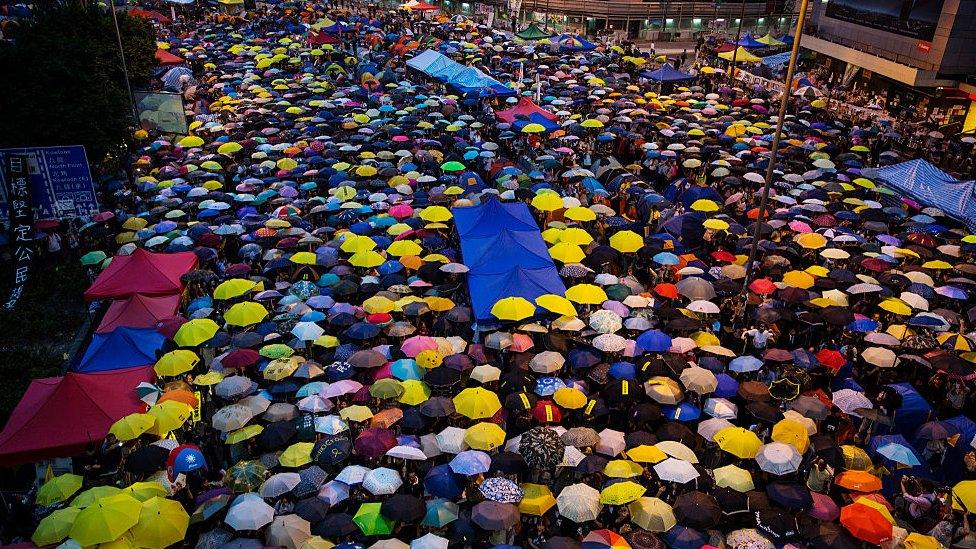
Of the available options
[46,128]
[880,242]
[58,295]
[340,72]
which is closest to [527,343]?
[880,242]

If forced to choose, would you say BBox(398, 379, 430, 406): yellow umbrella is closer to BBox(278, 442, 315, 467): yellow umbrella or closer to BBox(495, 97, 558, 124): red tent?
BBox(278, 442, 315, 467): yellow umbrella

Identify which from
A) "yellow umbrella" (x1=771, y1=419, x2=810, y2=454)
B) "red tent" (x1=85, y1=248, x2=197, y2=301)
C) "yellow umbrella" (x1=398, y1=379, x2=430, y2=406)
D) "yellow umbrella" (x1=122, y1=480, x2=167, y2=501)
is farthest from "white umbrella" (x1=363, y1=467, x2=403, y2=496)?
"red tent" (x1=85, y1=248, x2=197, y2=301)

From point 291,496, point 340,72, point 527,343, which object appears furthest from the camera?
point 340,72

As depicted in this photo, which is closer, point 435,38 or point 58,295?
point 58,295

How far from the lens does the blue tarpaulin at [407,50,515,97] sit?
30.8 meters

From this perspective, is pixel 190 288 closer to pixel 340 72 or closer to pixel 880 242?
pixel 880 242

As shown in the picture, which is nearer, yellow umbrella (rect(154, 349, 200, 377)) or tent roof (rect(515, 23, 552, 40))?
yellow umbrella (rect(154, 349, 200, 377))

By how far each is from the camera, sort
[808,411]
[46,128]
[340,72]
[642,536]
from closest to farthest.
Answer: [642,536] < [808,411] < [46,128] < [340,72]

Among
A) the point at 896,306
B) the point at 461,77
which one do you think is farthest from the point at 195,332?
the point at 461,77

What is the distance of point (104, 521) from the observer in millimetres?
9203

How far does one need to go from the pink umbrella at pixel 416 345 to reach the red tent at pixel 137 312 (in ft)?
17.6

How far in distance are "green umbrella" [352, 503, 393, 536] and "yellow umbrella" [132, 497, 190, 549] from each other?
2.29 meters

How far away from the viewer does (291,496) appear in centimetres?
1070

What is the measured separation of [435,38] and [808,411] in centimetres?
3598
